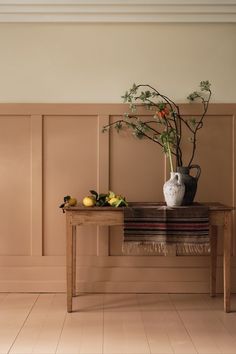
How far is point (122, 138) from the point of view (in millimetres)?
4289

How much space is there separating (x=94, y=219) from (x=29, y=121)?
117cm

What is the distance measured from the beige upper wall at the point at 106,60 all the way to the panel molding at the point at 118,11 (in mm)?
66

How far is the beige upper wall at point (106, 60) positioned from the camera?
427 centimetres

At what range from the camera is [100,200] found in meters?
3.88

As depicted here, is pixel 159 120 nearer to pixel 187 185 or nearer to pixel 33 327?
pixel 187 185

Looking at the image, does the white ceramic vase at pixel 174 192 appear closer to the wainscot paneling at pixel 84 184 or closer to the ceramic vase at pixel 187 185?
the ceramic vase at pixel 187 185

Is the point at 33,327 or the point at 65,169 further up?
the point at 65,169

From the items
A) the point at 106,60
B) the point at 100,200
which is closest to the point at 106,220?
the point at 100,200

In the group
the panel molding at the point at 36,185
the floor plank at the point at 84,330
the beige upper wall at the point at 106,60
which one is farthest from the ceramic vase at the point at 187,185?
the panel molding at the point at 36,185

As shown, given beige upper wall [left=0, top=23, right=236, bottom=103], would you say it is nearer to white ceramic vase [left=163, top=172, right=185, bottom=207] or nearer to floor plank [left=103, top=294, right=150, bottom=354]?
white ceramic vase [left=163, top=172, right=185, bottom=207]

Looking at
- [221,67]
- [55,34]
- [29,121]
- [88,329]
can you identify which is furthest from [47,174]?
[221,67]

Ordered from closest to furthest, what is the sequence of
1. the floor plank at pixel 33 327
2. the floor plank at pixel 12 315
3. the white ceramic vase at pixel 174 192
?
the floor plank at pixel 33 327 → the floor plank at pixel 12 315 → the white ceramic vase at pixel 174 192

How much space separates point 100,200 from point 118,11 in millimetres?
1625

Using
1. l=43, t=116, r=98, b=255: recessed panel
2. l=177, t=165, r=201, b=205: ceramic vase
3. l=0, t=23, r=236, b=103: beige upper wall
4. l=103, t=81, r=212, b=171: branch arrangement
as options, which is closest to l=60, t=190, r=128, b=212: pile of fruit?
l=43, t=116, r=98, b=255: recessed panel
